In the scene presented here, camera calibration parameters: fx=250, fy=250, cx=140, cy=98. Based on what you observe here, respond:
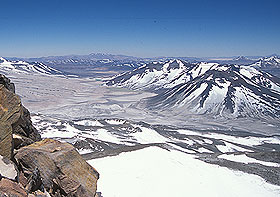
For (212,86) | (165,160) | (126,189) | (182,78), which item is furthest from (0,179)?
(182,78)

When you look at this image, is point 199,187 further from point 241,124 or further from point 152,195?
point 241,124

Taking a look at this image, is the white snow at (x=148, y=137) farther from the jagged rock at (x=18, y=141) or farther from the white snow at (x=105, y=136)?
the jagged rock at (x=18, y=141)

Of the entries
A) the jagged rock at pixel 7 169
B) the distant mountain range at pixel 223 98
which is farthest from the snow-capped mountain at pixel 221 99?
the jagged rock at pixel 7 169

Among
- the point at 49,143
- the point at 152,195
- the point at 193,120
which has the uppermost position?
the point at 49,143

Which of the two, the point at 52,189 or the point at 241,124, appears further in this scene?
the point at 241,124

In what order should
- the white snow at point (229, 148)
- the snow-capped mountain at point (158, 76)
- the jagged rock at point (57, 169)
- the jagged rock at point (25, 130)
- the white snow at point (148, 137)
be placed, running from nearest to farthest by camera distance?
the jagged rock at point (57, 169), the jagged rock at point (25, 130), the white snow at point (229, 148), the white snow at point (148, 137), the snow-capped mountain at point (158, 76)

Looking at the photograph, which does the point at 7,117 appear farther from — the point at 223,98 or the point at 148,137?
the point at 223,98
